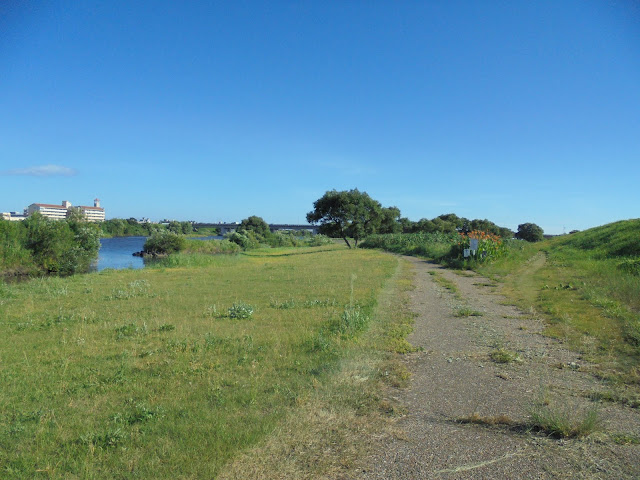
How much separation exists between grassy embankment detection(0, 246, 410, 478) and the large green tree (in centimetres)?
3955

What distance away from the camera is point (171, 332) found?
8766 millimetres

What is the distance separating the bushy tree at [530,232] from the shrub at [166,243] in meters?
84.9

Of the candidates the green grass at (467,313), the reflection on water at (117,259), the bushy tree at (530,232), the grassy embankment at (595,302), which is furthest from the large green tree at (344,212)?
the bushy tree at (530,232)

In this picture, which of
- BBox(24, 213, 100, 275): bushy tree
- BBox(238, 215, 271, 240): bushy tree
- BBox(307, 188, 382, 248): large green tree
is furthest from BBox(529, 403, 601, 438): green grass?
BBox(238, 215, 271, 240): bushy tree

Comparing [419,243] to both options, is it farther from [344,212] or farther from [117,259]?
[117,259]

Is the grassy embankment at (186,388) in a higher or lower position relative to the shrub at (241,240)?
lower

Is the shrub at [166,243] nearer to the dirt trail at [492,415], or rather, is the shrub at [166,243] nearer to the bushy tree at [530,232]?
the dirt trail at [492,415]

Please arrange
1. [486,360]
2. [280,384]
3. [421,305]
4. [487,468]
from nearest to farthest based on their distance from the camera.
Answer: [487,468]
[280,384]
[486,360]
[421,305]

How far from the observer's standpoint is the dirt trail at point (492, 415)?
11.7 ft

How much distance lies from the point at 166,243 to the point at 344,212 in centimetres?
2269

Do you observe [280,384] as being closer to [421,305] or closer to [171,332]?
[171,332]

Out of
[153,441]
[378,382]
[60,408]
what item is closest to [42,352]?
[60,408]

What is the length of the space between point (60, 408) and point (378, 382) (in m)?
4.06

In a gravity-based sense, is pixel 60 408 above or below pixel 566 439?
below
